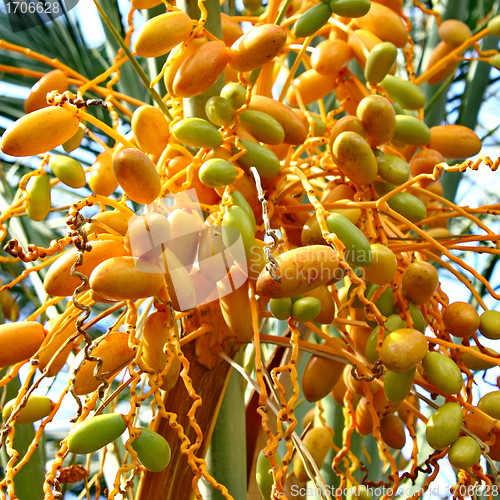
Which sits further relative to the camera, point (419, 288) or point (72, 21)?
point (72, 21)

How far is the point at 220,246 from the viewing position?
1.52 feet

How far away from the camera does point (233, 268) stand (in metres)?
0.49

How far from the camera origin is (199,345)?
567mm

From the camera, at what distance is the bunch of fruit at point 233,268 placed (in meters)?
0.42

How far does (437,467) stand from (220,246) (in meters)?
0.26

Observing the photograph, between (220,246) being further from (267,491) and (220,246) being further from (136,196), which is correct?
→ (267,491)

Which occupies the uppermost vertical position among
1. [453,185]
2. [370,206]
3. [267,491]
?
[370,206]

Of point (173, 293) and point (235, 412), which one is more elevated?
point (173, 293)

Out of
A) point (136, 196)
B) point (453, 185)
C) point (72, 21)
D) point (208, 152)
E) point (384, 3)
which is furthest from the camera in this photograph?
point (72, 21)

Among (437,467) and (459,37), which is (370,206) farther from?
(459,37)

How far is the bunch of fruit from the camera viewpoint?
0.42 meters

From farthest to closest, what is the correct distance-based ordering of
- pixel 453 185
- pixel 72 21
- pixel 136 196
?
1. pixel 72 21
2. pixel 453 185
3. pixel 136 196

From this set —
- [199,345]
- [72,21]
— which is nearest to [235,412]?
[199,345]

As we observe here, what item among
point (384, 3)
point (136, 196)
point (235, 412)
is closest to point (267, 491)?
point (235, 412)
